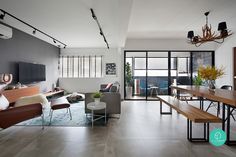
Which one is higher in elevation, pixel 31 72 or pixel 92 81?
pixel 31 72

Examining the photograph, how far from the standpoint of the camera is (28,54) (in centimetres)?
558

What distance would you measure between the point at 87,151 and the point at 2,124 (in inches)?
61.5

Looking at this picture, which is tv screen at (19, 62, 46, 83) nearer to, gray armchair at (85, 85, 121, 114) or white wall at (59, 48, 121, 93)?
white wall at (59, 48, 121, 93)

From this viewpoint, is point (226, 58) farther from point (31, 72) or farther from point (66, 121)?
point (31, 72)

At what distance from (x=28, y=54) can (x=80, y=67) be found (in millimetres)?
3094

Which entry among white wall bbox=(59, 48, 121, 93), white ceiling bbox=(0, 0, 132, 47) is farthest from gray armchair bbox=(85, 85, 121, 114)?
white wall bbox=(59, 48, 121, 93)

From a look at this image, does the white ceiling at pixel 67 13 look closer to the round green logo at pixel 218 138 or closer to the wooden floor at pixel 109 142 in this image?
the wooden floor at pixel 109 142

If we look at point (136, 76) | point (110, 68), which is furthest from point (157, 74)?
point (110, 68)

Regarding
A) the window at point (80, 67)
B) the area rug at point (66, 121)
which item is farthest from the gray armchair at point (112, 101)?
the window at point (80, 67)

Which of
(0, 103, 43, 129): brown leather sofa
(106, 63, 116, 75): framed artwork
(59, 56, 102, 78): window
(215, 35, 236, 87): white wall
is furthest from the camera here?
(59, 56, 102, 78): window

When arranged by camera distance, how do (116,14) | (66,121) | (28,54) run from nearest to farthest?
(116,14) → (66,121) → (28,54)

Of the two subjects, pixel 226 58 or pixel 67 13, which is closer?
pixel 67 13

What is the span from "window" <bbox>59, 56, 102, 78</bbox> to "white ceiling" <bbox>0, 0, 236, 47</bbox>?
2.91 meters

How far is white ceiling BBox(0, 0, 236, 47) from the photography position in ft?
10.7
